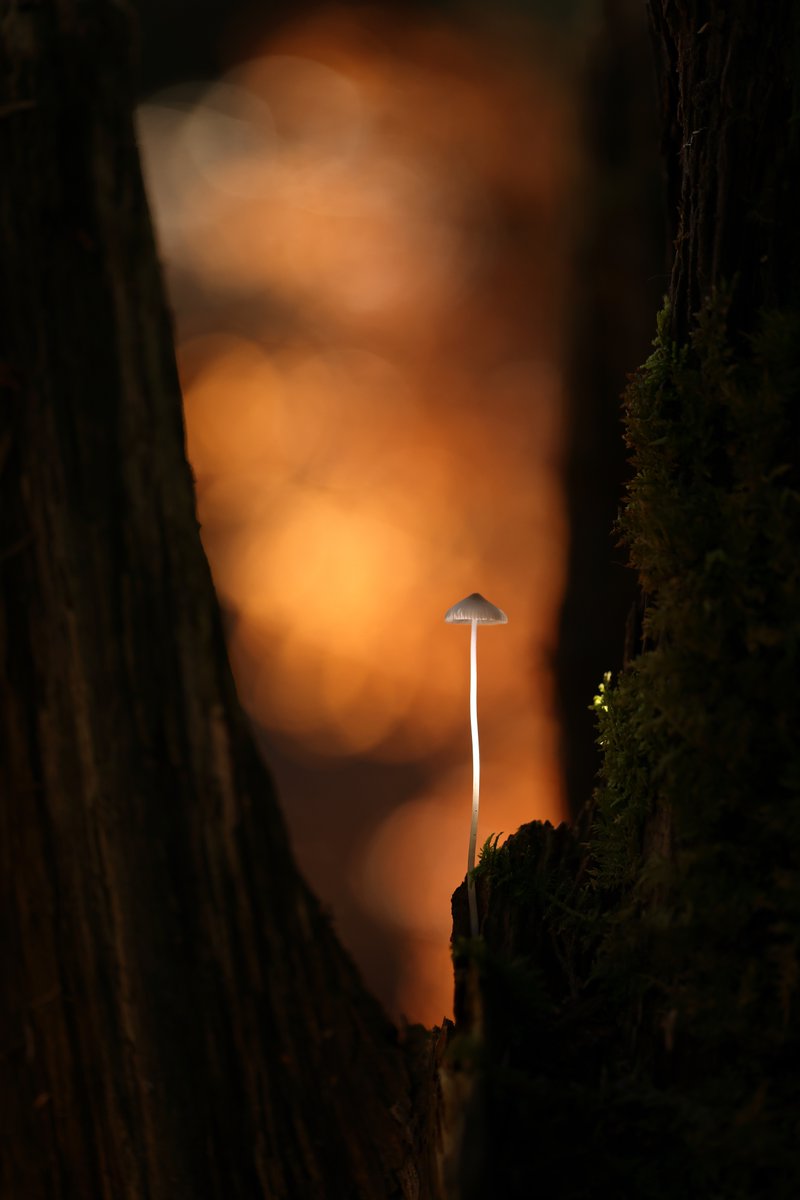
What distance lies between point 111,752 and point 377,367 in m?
2.67

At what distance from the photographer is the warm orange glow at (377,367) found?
340cm

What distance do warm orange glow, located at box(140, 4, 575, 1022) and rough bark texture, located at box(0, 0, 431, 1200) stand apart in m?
2.31

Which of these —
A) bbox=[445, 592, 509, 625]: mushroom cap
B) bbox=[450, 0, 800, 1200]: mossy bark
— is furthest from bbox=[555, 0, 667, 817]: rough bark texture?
bbox=[450, 0, 800, 1200]: mossy bark

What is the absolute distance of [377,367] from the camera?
3.50 meters

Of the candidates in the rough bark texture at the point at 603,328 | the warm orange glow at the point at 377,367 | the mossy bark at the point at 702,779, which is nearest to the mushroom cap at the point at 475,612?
the mossy bark at the point at 702,779

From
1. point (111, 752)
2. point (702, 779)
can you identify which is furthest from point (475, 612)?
point (111, 752)

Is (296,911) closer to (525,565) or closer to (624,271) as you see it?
(525,565)

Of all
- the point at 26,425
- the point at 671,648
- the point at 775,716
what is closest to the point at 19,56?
the point at 26,425

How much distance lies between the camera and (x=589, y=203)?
3244 millimetres

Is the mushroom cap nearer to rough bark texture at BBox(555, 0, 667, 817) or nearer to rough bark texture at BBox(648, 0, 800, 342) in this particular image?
rough bark texture at BBox(648, 0, 800, 342)

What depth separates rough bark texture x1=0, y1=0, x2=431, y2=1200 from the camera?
3.55 feet

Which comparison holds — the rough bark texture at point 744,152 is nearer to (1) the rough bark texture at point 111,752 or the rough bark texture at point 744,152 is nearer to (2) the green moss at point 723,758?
(2) the green moss at point 723,758

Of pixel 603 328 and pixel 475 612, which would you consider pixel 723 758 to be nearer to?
pixel 475 612

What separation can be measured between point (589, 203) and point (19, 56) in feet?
8.62
